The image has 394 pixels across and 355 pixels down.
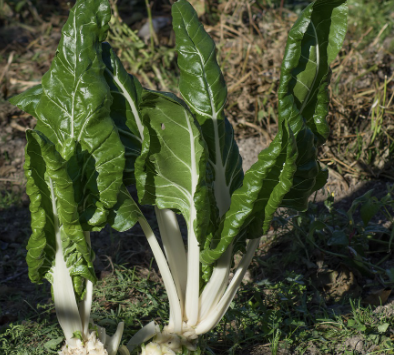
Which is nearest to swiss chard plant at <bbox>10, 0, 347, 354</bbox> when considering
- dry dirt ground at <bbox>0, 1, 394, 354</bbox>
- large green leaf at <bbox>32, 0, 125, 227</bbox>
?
large green leaf at <bbox>32, 0, 125, 227</bbox>

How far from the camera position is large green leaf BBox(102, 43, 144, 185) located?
1768mm

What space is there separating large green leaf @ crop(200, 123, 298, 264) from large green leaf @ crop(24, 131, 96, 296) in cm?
45

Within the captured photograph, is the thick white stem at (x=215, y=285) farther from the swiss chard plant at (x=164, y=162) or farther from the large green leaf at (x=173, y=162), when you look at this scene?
the large green leaf at (x=173, y=162)

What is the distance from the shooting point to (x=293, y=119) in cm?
164

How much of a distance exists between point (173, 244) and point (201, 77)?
0.65 meters

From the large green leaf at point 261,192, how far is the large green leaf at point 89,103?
1.31ft

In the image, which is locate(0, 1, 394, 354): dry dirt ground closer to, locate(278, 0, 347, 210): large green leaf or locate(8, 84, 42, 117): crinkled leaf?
locate(278, 0, 347, 210): large green leaf

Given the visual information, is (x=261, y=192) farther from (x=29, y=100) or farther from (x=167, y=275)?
(x=29, y=100)

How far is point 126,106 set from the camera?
180 centimetres

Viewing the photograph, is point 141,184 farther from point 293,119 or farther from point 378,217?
point 378,217

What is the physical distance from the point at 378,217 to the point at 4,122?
3.07m

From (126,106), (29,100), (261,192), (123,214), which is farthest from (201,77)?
(29,100)

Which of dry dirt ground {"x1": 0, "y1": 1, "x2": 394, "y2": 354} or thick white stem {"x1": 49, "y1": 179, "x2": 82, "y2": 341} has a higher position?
thick white stem {"x1": 49, "y1": 179, "x2": 82, "y2": 341}

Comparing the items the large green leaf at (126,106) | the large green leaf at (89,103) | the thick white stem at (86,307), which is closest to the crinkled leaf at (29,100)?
the large green leaf at (89,103)
